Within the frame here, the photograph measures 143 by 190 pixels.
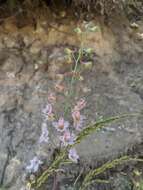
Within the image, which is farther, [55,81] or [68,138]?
[55,81]

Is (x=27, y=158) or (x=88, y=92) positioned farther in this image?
(x=88, y=92)

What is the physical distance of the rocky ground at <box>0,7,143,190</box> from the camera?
1.90 meters

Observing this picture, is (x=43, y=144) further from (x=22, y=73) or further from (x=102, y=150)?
(x=22, y=73)

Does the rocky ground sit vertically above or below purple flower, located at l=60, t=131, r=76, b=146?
below

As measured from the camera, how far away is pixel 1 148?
6.19 feet

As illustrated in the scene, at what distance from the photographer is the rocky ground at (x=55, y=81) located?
190cm

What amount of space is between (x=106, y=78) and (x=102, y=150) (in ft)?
1.29

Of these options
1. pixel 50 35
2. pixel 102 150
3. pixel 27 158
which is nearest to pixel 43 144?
pixel 27 158

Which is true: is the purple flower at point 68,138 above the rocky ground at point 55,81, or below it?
above

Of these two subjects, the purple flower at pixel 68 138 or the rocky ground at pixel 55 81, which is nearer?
the purple flower at pixel 68 138

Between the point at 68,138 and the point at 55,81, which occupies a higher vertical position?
the point at 68,138

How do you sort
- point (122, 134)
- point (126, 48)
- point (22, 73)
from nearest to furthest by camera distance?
point (122, 134)
point (22, 73)
point (126, 48)

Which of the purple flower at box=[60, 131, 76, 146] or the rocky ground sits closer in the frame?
the purple flower at box=[60, 131, 76, 146]

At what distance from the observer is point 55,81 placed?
2.13m
